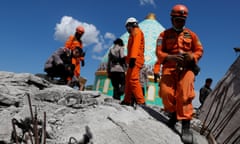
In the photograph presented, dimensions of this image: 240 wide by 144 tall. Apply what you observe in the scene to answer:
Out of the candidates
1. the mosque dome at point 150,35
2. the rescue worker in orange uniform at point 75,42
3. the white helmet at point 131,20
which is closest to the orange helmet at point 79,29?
the rescue worker in orange uniform at point 75,42

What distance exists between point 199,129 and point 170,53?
3.75 feet

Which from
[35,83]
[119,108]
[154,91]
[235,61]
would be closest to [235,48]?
[235,61]

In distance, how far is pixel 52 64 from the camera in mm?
6445

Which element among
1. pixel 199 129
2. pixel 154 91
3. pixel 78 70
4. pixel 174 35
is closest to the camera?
pixel 174 35

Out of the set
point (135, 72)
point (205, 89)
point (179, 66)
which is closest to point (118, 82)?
point (135, 72)

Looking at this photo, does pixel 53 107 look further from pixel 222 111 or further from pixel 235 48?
pixel 235 48

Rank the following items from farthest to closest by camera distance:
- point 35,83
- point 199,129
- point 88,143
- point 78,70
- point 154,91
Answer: point 154,91, point 78,70, point 35,83, point 199,129, point 88,143

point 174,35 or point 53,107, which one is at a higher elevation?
point 174,35

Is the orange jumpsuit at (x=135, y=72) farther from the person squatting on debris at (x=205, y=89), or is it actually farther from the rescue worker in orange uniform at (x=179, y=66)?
the person squatting on debris at (x=205, y=89)

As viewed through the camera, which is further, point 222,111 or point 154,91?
point 154,91

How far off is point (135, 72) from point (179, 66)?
1.14 meters

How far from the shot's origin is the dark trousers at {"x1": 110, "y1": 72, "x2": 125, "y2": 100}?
19.3ft

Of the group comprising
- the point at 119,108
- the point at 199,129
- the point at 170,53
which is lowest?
the point at 199,129

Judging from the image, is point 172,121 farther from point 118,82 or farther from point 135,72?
point 118,82
